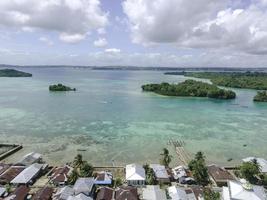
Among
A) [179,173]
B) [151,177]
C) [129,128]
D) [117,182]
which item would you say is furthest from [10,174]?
[129,128]

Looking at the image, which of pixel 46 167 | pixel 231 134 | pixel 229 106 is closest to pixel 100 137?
pixel 46 167

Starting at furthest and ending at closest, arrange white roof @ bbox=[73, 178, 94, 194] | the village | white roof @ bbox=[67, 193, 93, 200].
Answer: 1. white roof @ bbox=[73, 178, 94, 194]
2. the village
3. white roof @ bbox=[67, 193, 93, 200]

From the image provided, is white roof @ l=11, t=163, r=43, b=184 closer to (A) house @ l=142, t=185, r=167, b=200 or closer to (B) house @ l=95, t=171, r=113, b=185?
(B) house @ l=95, t=171, r=113, b=185

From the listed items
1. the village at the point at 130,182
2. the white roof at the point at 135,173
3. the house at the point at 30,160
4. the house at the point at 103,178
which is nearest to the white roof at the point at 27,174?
the village at the point at 130,182

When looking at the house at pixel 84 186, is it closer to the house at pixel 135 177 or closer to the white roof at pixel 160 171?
the house at pixel 135 177

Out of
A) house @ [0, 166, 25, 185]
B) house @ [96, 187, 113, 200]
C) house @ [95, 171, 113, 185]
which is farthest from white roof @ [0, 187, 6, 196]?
house @ [96, 187, 113, 200]

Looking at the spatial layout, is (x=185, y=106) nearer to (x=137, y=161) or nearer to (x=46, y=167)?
(x=137, y=161)

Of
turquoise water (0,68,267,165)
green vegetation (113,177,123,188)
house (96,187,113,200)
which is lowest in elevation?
turquoise water (0,68,267,165)

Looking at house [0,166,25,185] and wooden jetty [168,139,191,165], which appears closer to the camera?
house [0,166,25,185]
